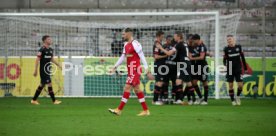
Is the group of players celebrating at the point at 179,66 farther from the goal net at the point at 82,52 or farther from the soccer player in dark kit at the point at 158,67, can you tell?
the goal net at the point at 82,52

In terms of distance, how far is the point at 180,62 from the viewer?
18.9 metres

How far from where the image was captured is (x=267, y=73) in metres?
22.8

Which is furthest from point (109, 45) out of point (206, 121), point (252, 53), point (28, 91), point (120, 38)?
point (206, 121)

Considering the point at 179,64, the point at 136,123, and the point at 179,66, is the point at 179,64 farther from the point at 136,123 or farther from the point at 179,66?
the point at 136,123

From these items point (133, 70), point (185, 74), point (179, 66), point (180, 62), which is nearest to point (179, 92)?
point (185, 74)

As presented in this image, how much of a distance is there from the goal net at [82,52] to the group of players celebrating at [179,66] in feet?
10.8

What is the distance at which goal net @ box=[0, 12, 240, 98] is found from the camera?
2306cm

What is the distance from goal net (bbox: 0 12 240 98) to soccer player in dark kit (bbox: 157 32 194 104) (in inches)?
148

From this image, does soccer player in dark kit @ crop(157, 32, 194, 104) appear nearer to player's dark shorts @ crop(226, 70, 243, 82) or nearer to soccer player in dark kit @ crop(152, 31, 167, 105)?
soccer player in dark kit @ crop(152, 31, 167, 105)

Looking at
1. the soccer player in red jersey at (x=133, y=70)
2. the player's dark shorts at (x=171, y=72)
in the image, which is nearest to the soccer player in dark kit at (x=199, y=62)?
the player's dark shorts at (x=171, y=72)

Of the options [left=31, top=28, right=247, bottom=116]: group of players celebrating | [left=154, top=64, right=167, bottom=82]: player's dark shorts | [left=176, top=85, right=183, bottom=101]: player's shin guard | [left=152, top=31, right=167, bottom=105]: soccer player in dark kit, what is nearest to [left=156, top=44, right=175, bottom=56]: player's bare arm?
[left=31, top=28, right=247, bottom=116]: group of players celebrating

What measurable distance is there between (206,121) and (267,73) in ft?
34.8

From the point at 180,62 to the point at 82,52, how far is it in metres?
6.01

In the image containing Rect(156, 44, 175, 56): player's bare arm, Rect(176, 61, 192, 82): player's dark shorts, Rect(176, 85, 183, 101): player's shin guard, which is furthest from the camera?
Rect(176, 85, 183, 101): player's shin guard
